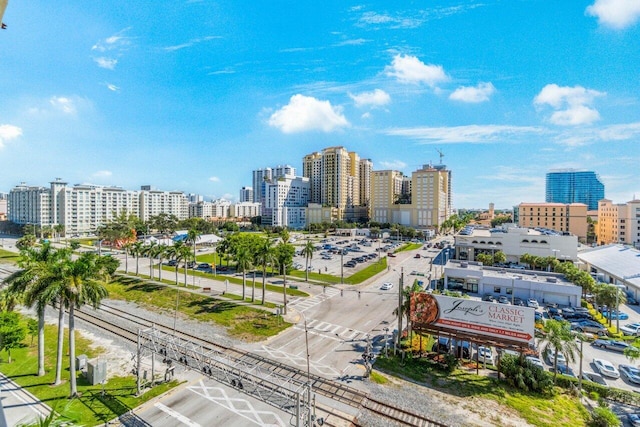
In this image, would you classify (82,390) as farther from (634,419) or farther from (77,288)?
(634,419)

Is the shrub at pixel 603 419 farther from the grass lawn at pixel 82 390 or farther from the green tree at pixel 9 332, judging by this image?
the green tree at pixel 9 332

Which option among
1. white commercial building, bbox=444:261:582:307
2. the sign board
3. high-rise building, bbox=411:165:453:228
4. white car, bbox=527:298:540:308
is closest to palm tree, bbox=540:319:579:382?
the sign board

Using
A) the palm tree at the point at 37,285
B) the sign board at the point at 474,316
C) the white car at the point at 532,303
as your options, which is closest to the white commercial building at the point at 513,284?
the white car at the point at 532,303

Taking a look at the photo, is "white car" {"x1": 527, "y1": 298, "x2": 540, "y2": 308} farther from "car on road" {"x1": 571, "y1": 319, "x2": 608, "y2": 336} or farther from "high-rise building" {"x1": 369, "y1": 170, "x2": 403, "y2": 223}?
"high-rise building" {"x1": 369, "y1": 170, "x2": 403, "y2": 223}

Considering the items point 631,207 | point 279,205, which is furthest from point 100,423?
point 279,205

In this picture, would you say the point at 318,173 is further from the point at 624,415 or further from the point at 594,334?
the point at 624,415
